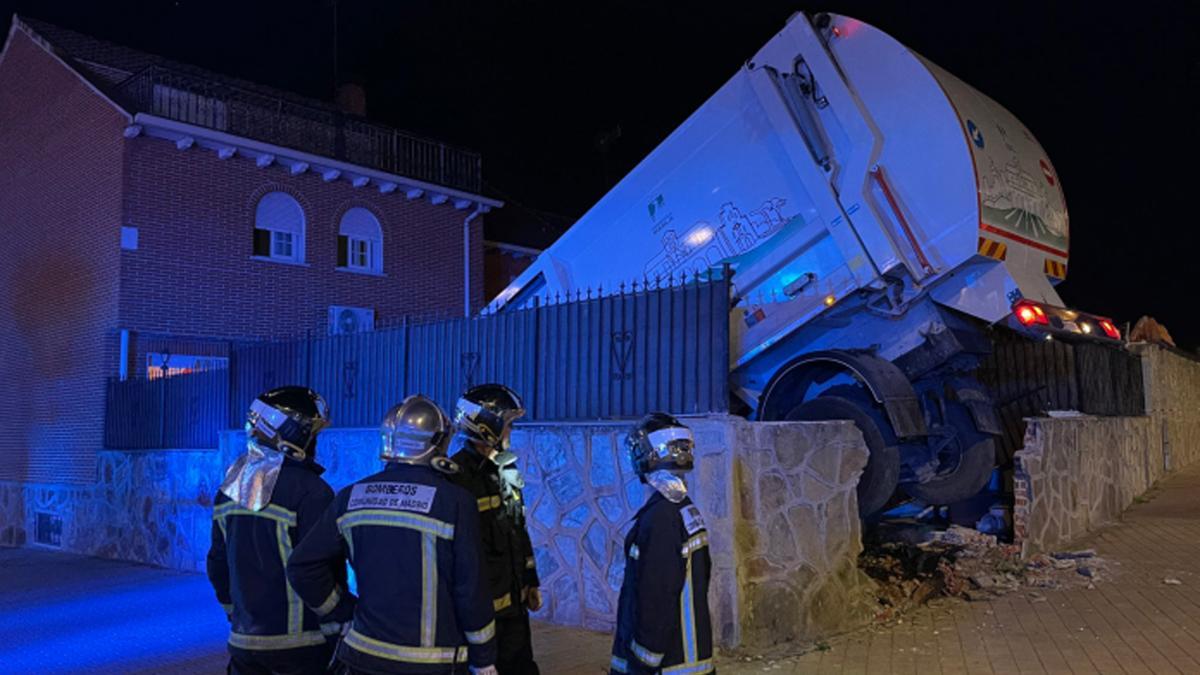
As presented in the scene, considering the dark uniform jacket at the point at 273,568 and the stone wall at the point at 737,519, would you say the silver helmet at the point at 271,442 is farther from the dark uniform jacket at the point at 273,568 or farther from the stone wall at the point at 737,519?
the stone wall at the point at 737,519

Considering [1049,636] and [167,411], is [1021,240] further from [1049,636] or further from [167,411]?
[167,411]

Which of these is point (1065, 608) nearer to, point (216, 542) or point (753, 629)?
point (753, 629)

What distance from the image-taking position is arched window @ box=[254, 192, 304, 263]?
1603cm

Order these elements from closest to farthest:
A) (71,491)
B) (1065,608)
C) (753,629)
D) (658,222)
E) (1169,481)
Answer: (753,629), (1065,608), (658,222), (71,491), (1169,481)

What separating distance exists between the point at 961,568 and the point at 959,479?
110cm

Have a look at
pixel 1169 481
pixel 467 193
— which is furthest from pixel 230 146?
pixel 1169 481

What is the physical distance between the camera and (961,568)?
836cm

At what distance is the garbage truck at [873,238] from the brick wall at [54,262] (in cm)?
1026

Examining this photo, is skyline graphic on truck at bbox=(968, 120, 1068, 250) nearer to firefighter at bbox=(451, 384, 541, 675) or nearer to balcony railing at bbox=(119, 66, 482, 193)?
firefighter at bbox=(451, 384, 541, 675)

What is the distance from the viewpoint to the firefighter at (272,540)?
415 cm

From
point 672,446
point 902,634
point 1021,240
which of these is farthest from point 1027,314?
→ point 672,446

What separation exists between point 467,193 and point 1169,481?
1431 cm

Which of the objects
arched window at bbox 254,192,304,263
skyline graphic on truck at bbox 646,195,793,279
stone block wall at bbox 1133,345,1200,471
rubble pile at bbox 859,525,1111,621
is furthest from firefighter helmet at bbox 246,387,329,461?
stone block wall at bbox 1133,345,1200,471

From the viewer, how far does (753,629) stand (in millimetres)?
6148
